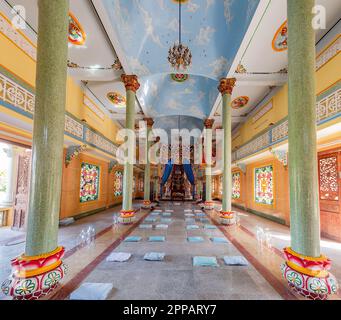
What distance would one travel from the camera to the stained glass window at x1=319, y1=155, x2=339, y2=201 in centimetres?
539

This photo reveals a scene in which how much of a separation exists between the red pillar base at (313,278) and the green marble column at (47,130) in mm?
3266

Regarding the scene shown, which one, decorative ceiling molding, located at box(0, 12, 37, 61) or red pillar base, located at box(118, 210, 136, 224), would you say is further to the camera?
red pillar base, located at box(118, 210, 136, 224)

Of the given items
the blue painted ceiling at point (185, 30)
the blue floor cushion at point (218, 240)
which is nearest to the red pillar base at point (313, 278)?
the blue floor cushion at point (218, 240)

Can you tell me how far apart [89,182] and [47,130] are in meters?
7.20

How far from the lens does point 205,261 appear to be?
3457mm

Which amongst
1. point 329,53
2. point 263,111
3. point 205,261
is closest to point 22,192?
point 205,261

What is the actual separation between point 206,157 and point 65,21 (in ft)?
31.9

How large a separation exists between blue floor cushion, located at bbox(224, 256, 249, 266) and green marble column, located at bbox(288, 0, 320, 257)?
3.83 feet

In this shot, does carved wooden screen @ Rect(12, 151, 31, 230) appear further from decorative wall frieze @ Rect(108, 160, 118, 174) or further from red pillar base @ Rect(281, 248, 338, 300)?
red pillar base @ Rect(281, 248, 338, 300)

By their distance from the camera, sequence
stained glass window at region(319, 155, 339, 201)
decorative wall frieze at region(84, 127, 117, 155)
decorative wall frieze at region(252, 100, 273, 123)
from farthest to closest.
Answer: decorative wall frieze at region(252, 100, 273, 123) < decorative wall frieze at region(84, 127, 117, 155) < stained glass window at region(319, 155, 339, 201)

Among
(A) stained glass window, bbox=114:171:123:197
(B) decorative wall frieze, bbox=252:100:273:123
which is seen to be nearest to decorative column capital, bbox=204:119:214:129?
(B) decorative wall frieze, bbox=252:100:273:123

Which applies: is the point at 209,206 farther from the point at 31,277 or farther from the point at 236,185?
the point at 31,277
